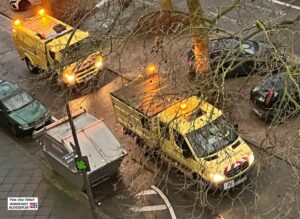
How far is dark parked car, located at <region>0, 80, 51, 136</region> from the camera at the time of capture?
61.9 feet

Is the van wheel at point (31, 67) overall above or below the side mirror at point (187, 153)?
below

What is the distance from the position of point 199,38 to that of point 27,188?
258 inches

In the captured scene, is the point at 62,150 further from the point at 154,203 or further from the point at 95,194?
the point at 154,203

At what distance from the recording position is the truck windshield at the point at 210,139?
14961mm

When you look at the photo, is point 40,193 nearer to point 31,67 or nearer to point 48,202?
point 48,202

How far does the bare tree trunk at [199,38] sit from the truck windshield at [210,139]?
65.4 inches

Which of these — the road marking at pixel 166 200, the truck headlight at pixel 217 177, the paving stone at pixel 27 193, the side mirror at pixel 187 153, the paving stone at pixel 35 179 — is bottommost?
the paving stone at pixel 35 179

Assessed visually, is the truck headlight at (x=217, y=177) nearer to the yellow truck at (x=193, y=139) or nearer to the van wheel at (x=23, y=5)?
the yellow truck at (x=193, y=139)

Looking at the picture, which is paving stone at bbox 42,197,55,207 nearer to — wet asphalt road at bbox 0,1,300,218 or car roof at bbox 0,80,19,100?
wet asphalt road at bbox 0,1,300,218

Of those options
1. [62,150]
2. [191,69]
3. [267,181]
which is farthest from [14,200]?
[267,181]

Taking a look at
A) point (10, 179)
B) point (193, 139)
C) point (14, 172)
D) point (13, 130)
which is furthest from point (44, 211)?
point (193, 139)

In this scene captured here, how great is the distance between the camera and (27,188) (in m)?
16.8

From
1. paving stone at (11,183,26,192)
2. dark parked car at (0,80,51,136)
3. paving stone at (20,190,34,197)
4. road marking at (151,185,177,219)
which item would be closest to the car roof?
dark parked car at (0,80,51,136)

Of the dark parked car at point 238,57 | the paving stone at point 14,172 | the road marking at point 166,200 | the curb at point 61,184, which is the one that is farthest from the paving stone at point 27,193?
the dark parked car at point 238,57
